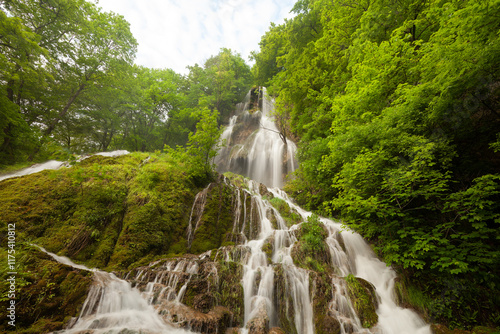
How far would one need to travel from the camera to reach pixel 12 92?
938 cm

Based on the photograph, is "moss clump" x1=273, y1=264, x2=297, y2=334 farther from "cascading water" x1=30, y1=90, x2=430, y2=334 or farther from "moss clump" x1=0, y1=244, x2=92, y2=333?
"moss clump" x1=0, y1=244, x2=92, y2=333

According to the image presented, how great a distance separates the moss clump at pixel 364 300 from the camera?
4301mm

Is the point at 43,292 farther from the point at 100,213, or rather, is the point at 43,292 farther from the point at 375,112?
the point at 375,112

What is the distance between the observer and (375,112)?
20.8ft

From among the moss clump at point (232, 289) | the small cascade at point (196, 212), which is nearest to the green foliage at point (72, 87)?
the small cascade at point (196, 212)

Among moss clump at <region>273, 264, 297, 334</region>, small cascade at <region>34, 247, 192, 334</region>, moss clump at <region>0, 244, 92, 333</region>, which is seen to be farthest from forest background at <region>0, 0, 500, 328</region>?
small cascade at <region>34, 247, 192, 334</region>

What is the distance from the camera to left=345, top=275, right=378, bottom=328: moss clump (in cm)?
430

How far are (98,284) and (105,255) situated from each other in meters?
1.98

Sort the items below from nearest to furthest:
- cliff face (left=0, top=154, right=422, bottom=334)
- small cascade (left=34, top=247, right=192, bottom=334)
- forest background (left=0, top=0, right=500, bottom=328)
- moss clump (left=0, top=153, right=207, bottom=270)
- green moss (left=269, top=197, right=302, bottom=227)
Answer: small cascade (left=34, top=247, right=192, bottom=334) → cliff face (left=0, top=154, right=422, bottom=334) → forest background (left=0, top=0, right=500, bottom=328) → moss clump (left=0, top=153, right=207, bottom=270) → green moss (left=269, top=197, right=302, bottom=227)

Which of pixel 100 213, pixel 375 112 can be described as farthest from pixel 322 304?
pixel 100 213

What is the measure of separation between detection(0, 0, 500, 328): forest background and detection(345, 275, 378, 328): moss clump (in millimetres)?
997

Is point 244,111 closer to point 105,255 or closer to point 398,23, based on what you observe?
point 398,23

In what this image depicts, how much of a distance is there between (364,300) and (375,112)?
6.00m

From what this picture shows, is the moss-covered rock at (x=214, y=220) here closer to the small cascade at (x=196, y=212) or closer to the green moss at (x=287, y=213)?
the small cascade at (x=196, y=212)
